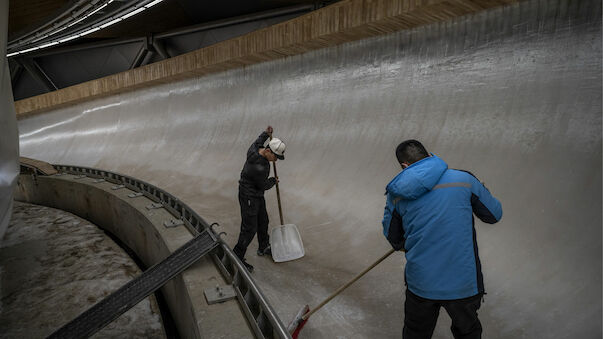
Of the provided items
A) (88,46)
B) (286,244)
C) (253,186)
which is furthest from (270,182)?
(88,46)

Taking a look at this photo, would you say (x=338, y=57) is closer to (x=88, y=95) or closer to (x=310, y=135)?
(x=310, y=135)

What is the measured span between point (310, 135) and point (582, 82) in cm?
296

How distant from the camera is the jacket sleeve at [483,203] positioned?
1681 millimetres

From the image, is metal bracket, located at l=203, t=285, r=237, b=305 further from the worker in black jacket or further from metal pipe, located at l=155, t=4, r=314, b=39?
metal pipe, located at l=155, t=4, r=314, b=39

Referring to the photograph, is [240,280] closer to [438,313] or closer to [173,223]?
[438,313]

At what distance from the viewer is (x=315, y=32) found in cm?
456

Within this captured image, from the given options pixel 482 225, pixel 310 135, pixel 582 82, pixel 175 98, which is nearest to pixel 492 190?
pixel 482 225

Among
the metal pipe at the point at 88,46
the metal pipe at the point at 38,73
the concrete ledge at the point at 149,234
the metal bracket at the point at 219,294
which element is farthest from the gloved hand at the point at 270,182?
the metal pipe at the point at 38,73

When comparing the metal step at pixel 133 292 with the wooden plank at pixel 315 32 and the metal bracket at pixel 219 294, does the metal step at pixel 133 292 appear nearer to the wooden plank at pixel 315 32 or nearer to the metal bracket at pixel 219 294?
the metal bracket at pixel 219 294

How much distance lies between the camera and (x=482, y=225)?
2.78 m

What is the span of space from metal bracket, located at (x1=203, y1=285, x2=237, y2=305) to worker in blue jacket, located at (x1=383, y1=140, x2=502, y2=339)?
974 millimetres

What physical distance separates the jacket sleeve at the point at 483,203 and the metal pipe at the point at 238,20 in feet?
21.5

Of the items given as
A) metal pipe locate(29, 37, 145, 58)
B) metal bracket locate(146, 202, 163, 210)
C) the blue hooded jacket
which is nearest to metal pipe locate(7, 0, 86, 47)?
metal bracket locate(146, 202, 163, 210)

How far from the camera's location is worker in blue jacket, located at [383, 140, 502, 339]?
63.3 inches
